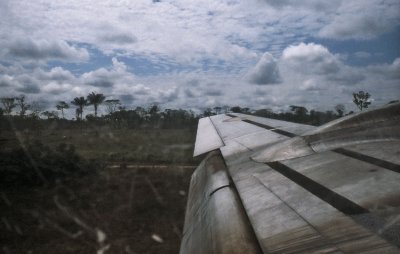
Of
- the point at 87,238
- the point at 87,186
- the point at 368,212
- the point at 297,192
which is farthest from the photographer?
the point at 87,186

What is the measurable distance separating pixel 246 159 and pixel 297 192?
1316 millimetres

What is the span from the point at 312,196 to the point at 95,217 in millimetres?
8240

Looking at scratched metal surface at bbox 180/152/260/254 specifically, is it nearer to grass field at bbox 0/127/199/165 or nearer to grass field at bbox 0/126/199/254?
grass field at bbox 0/126/199/254

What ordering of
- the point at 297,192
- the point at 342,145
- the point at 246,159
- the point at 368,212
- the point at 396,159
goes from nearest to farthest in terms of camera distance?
Answer: the point at 368,212 < the point at 297,192 < the point at 396,159 < the point at 342,145 < the point at 246,159

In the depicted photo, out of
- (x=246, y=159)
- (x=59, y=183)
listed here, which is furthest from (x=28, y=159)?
(x=246, y=159)

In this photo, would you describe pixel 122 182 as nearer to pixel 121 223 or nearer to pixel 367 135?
pixel 121 223

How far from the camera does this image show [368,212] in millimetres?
1191

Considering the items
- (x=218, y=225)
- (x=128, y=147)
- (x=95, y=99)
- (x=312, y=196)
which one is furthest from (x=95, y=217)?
(x=95, y=99)

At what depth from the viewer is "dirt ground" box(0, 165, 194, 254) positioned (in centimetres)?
689

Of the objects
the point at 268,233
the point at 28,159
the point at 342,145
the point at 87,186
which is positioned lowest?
the point at 87,186

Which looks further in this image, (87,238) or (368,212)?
(87,238)

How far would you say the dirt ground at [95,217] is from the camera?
271 inches

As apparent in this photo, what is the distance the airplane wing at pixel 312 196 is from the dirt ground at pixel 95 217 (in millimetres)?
4816

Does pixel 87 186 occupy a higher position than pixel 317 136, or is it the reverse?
pixel 317 136
